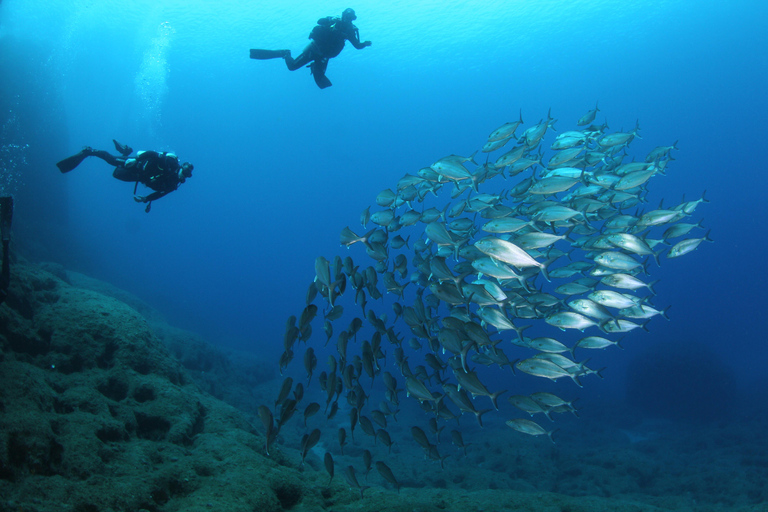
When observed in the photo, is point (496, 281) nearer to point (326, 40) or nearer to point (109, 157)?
point (326, 40)

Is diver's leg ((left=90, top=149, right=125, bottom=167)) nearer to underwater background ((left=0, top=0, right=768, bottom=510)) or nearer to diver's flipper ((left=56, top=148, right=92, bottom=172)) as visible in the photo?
diver's flipper ((left=56, top=148, right=92, bottom=172))

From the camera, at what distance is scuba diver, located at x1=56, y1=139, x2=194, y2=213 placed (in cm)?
678

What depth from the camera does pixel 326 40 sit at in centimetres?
805

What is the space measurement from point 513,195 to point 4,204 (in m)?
8.05

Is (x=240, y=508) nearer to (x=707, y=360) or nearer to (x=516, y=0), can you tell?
(x=707, y=360)

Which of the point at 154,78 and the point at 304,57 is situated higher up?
the point at 154,78

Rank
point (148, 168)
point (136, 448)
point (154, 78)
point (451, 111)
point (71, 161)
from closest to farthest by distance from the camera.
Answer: point (136, 448) < point (148, 168) < point (71, 161) < point (451, 111) < point (154, 78)

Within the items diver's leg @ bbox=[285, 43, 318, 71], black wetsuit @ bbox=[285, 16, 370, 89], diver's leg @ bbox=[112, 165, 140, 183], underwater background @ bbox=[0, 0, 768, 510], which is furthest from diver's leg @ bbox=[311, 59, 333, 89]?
underwater background @ bbox=[0, 0, 768, 510]

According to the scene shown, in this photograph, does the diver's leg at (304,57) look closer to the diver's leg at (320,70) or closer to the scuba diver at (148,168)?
the diver's leg at (320,70)

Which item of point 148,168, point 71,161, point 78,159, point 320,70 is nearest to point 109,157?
point 78,159

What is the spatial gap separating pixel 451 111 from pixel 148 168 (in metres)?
58.8

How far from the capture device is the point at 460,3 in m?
28.1

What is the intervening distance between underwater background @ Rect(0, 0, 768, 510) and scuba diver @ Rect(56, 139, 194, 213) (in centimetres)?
1038

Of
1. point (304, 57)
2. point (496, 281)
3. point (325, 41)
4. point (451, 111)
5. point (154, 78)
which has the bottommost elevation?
point (496, 281)
